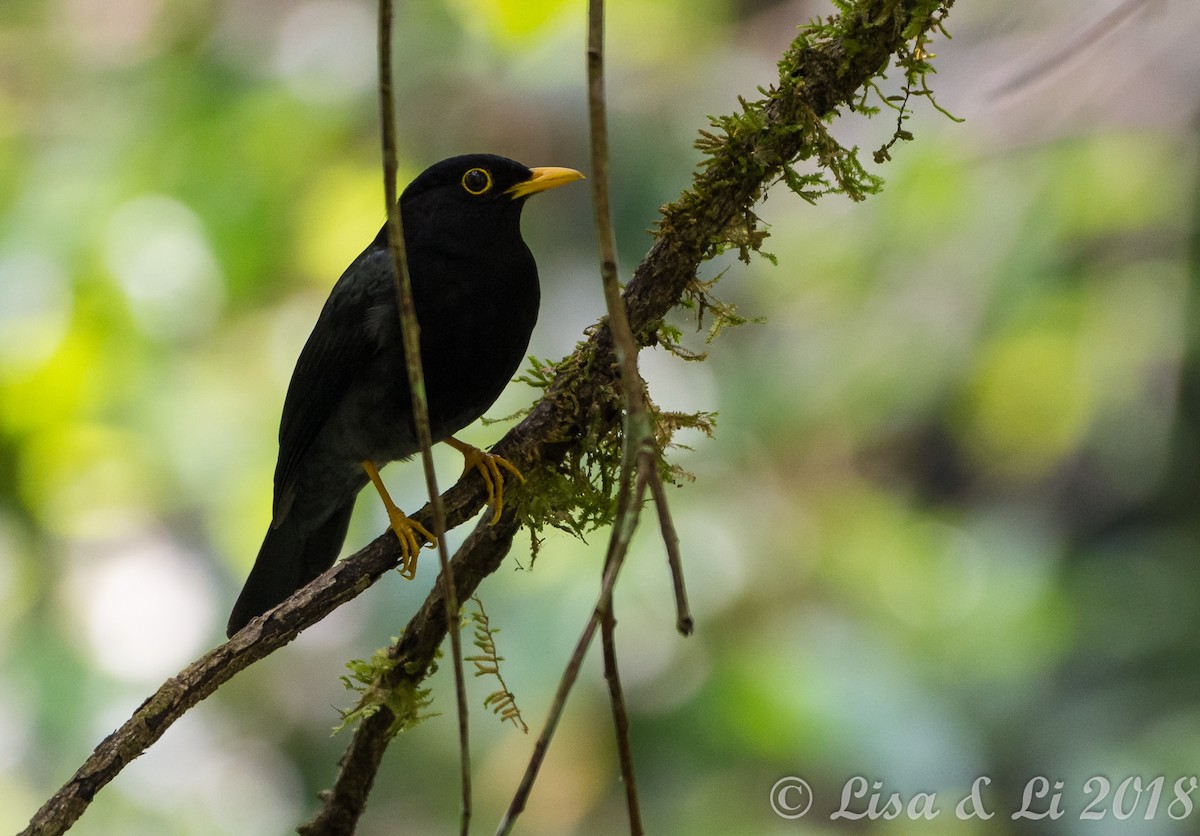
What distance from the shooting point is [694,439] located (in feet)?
19.6

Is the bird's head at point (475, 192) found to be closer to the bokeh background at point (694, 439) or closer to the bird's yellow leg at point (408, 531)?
the bird's yellow leg at point (408, 531)

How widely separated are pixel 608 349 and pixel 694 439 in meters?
3.03

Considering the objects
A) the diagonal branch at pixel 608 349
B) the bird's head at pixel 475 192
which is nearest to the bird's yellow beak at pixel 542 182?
the bird's head at pixel 475 192

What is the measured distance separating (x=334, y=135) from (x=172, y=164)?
852 millimetres

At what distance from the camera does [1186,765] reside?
15.2 feet

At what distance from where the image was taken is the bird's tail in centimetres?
421

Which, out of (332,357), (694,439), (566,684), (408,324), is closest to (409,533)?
(332,357)

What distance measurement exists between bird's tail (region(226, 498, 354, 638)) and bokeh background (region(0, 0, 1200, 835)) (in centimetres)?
59

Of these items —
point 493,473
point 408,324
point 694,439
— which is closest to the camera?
point 408,324

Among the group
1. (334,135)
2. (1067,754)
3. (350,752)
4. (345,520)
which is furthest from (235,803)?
(1067,754)

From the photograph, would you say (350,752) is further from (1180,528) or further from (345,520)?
(1180,528)

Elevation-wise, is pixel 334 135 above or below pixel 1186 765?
above

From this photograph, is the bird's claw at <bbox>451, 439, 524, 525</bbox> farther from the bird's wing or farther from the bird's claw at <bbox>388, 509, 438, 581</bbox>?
the bird's wing

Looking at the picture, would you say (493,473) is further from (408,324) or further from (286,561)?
(286,561)
